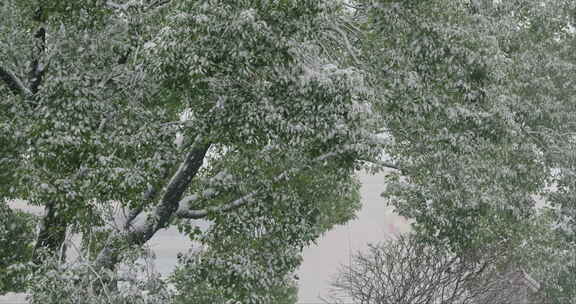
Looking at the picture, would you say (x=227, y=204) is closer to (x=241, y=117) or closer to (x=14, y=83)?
(x=241, y=117)

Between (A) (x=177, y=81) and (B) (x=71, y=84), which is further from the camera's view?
(B) (x=71, y=84)

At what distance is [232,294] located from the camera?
35.6ft

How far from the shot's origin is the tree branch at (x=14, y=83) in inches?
395

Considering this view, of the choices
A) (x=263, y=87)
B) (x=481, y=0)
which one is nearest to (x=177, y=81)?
(x=263, y=87)

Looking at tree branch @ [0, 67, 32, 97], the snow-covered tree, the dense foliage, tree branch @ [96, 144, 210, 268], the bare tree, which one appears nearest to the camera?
the snow-covered tree

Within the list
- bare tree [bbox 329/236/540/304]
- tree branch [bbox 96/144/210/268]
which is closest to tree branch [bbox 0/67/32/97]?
tree branch [bbox 96/144/210/268]

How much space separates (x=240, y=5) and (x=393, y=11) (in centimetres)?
257

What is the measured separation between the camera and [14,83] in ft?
33.4

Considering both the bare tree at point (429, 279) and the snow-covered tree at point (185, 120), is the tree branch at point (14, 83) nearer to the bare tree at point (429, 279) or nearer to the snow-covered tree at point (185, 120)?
the snow-covered tree at point (185, 120)

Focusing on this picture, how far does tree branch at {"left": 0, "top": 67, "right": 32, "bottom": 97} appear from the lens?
32.9ft

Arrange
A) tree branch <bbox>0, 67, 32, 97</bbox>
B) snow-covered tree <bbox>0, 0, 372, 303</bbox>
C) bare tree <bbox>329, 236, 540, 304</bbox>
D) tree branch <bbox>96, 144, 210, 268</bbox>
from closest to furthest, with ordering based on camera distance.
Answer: snow-covered tree <bbox>0, 0, 372, 303</bbox>
tree branch <bbox>0, 67, 32, 97</bbox>
tree branch <bbox>96, 144, 210, 268</bbox>
bare tree <bbox>329, 236, 540, 304</bbox>

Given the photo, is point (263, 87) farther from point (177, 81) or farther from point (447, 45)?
point (447, 45)

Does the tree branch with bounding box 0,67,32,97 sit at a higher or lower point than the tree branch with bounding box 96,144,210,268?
higher

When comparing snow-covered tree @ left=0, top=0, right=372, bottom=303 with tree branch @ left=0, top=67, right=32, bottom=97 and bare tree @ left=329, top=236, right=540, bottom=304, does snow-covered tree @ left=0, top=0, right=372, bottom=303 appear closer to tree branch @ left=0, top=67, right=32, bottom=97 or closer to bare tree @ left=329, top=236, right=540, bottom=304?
tree branch @ left=0, top=67, right=32, bottom=97
